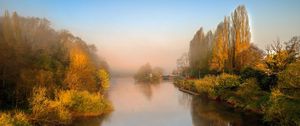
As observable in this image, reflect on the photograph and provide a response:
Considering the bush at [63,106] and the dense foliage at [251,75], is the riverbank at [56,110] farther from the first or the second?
the dense foliage at [251,75]

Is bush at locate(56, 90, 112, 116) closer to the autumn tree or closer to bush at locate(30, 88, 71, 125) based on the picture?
bush at locate(30, 88, 71, 125)

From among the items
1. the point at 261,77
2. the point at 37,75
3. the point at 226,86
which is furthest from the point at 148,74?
the point at 37,75

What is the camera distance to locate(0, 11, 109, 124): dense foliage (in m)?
15.4

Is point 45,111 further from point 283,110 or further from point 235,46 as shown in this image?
point 235,46

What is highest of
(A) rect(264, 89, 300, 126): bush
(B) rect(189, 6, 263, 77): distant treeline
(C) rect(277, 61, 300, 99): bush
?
(B) rect(189, 6, 263, 77): distant treeline

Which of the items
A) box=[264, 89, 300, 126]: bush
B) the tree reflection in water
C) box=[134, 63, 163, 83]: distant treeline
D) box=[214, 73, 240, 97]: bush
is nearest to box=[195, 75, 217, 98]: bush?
box=[214, 73, 240, 97]: bush

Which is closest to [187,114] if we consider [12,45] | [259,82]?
[259,82]

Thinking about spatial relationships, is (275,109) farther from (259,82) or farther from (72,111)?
(72,111)

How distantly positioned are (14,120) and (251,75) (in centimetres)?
1920

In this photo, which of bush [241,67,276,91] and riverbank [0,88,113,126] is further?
bush [241,67,276,91]

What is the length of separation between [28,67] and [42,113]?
405 centimetres

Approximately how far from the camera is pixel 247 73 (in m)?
25.6

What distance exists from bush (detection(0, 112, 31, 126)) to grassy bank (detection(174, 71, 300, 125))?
12.6 m

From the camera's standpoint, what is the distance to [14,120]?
492 inches
